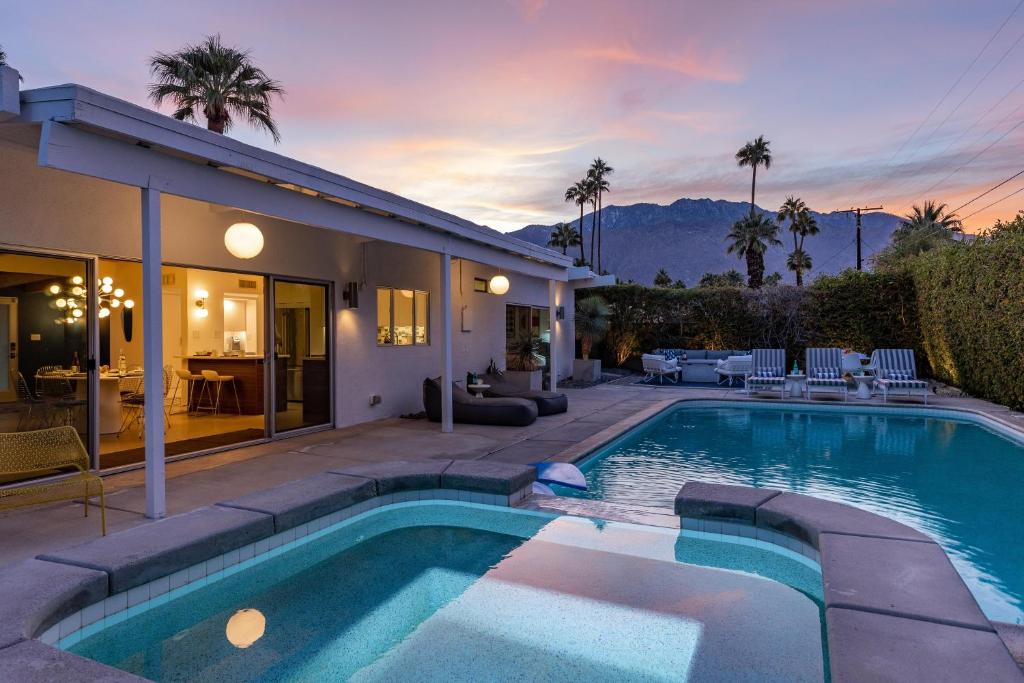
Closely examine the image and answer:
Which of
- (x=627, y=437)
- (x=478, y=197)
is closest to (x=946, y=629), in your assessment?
(x=627, y=437)

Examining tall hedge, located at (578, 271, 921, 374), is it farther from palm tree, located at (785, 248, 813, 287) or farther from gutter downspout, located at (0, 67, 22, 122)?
palm tree, located at (785, 248, 813, 287)

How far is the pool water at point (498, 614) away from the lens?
9.23ft

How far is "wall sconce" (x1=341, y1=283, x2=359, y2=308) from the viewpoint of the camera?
8656mm

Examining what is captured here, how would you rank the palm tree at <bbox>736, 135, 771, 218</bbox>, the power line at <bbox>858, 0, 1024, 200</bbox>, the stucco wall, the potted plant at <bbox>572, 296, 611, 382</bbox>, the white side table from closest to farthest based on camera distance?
the stucco wall, the power line at <bbox>858, 0, 1024, 200</bbox>, the white side table, the potted plant at <bbox>572, 296, 611, 382</bbox>, the palm tree at <bbox>736, 135, 771, 218</bbox>

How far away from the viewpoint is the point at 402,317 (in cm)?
1016

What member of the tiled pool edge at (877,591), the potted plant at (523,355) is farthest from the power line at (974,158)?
the tiled pool edge at (877,591)

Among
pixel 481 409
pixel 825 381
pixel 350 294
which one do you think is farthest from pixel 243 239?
pixel 825 381

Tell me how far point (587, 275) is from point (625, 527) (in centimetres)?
1186

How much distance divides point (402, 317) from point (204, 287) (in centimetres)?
398

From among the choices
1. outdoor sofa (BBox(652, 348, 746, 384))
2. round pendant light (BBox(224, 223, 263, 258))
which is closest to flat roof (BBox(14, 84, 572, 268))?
round pendant light (BBox(224, 223, 263, 258))

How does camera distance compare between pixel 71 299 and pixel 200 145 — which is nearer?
pixel 200 145

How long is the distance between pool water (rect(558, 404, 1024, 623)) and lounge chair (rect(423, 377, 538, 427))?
1493 mm

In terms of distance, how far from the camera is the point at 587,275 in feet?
52.1

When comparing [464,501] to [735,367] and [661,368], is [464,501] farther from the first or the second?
[661,368]
